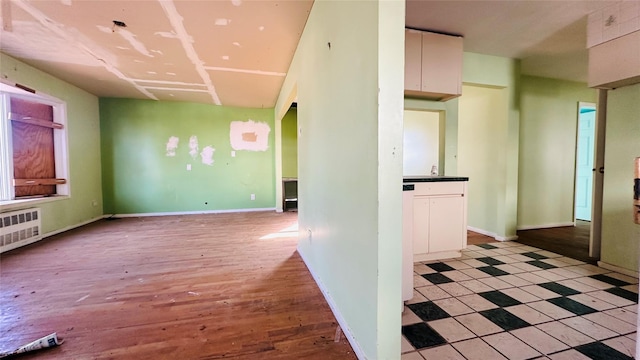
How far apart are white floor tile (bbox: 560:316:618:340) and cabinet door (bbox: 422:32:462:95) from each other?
2288 millimetres

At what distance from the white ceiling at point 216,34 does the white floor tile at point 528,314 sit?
2.53m

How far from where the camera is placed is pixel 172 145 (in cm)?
562

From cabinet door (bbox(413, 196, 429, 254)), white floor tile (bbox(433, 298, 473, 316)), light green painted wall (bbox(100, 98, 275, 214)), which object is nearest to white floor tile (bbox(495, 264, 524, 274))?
cabinet door (bbox(413, 196, 429, 254))

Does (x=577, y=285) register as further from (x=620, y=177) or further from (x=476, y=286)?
(x=620, y=177)

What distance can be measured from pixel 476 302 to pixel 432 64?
7.90 feet

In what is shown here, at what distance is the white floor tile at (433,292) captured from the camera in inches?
80.3

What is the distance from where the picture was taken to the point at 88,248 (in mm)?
3342

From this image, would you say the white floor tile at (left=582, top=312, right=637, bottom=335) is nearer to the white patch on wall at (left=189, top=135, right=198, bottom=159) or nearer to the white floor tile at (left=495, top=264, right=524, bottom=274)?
the white floor tile at (left=495, top=264, right=524, bottom=274)

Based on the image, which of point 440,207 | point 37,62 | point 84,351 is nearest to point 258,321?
point 84,351

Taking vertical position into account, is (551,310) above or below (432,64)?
below

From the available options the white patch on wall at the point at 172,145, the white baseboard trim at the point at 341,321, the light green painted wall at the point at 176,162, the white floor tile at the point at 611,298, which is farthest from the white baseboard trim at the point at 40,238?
the white floor tile at the point at 611,298

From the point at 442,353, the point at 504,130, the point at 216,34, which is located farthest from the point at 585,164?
the point at 216,34

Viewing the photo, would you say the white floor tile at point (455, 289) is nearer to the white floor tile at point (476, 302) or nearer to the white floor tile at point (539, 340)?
the white floor tile at point (476, 302)

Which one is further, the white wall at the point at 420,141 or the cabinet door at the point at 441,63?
the white wall at the point at 420,141
